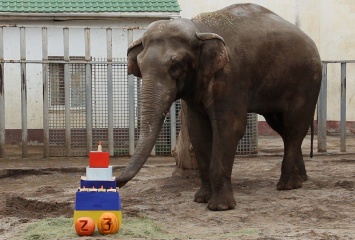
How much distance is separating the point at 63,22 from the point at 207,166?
29.9 feet

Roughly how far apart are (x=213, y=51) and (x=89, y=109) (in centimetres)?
647

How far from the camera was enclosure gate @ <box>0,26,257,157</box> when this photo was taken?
1355 cm

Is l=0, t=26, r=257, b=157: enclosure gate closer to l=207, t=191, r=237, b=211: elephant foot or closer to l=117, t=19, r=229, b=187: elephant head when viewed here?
l=117, t=19, r=229, b=187: elephant head


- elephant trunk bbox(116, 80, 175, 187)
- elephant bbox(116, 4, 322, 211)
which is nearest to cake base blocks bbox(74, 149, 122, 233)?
elephant bbox(116, 4, 322, 211)

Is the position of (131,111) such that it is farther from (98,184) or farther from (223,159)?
(98,184)

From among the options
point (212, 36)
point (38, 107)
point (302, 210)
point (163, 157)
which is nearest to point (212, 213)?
point (302, 210)

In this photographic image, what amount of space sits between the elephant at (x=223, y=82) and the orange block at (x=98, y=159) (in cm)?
35

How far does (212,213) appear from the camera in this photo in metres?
7.32

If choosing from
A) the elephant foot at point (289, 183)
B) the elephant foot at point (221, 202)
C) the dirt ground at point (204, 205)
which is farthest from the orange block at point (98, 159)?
the elephant foot at point (289, 183)

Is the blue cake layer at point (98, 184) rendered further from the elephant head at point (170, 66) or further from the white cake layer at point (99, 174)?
the elephant head at point (170, 66)

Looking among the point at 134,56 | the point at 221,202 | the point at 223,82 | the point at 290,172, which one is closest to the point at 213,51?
the point at 223,82

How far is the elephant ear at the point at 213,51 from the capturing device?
290 inches

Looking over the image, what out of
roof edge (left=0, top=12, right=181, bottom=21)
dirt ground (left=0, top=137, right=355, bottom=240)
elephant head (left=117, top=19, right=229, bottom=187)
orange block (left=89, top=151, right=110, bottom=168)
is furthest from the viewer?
roof edge (left=0, top=12, right=181, bottom=21)

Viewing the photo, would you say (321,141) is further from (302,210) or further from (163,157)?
(302,210)
